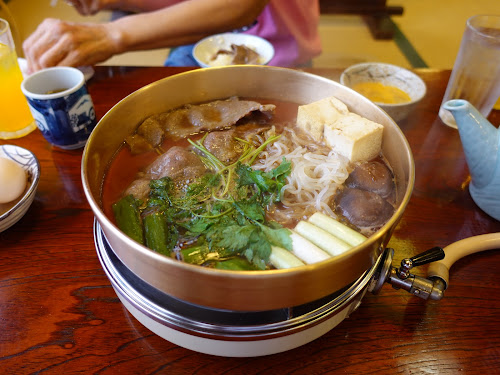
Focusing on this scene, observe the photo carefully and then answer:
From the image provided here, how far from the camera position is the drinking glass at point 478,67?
203 cm

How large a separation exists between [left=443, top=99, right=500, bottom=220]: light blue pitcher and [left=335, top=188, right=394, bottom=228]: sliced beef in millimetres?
536

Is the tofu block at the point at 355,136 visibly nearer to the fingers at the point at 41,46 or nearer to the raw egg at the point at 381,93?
the raw egg at the point at 381,93

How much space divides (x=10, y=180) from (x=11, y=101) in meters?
0.70

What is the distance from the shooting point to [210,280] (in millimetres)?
969

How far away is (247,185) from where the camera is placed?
1.55 meters

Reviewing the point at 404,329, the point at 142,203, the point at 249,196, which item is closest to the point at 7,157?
the point at 142,203

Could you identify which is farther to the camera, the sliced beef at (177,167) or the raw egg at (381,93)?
the raw egg at (381,93)

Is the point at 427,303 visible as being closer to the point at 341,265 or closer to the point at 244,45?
the point at 341,265

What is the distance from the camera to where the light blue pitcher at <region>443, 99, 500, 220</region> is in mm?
1663

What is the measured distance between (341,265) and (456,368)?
1.95 ft

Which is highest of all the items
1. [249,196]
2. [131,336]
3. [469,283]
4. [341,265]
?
[341,265]

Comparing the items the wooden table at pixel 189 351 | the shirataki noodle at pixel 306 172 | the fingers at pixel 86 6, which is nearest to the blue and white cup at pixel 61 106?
the wooden table at pixel 189 351

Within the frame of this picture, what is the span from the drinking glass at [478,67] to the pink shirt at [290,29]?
1.35m

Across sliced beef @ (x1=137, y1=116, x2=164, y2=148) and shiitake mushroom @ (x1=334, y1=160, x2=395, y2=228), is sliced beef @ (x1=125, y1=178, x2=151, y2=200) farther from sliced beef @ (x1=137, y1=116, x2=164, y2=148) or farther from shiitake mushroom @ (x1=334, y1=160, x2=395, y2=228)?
shiitake mushroom @ (x1=334, y1=160, x2=395, y2=228)
